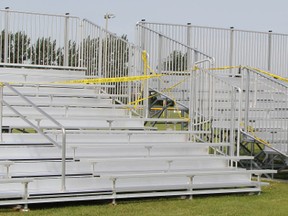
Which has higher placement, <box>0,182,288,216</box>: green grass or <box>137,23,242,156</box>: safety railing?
<box>137,23,242,156</box>: safety railing

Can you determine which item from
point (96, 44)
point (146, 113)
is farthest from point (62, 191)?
point (96, 44)

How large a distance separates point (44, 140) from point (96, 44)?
17.0ft

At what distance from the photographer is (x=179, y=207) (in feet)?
29.8

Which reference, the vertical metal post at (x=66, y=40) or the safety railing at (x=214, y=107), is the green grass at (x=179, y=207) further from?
the vertical metal post at (x=66, y=40)

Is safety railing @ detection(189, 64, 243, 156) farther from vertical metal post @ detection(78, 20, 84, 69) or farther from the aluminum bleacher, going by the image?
vertical metal post @ detection(78, 20, 84, 69)

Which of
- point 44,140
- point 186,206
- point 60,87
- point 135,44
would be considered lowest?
point 186,206

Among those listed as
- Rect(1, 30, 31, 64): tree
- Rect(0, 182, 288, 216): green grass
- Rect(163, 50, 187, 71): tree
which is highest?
Rect(1, 30, 31, 64): tree

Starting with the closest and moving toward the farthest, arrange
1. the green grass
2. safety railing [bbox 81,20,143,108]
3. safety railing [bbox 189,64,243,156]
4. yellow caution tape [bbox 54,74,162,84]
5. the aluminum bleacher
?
the green grass
the aluminum bleacher
safety railing [bbox 189,64,243,156]
yellow caution tape [bbox 54,74,162,84]
safety railing [bbox 81,20,143,108]

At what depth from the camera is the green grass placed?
8484 millimetres

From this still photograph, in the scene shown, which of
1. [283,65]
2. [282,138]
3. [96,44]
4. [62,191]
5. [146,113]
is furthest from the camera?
[283,65]

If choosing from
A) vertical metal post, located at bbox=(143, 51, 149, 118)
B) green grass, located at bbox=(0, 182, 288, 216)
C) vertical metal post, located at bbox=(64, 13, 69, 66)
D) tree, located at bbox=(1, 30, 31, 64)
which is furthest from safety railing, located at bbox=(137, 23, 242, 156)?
tree, located at bbox=(1, 30, 31, 64)

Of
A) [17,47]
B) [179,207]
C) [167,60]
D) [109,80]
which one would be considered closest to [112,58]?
[109,80]

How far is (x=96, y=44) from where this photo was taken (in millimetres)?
15617

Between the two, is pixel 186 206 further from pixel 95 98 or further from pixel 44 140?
pixel 95 98
